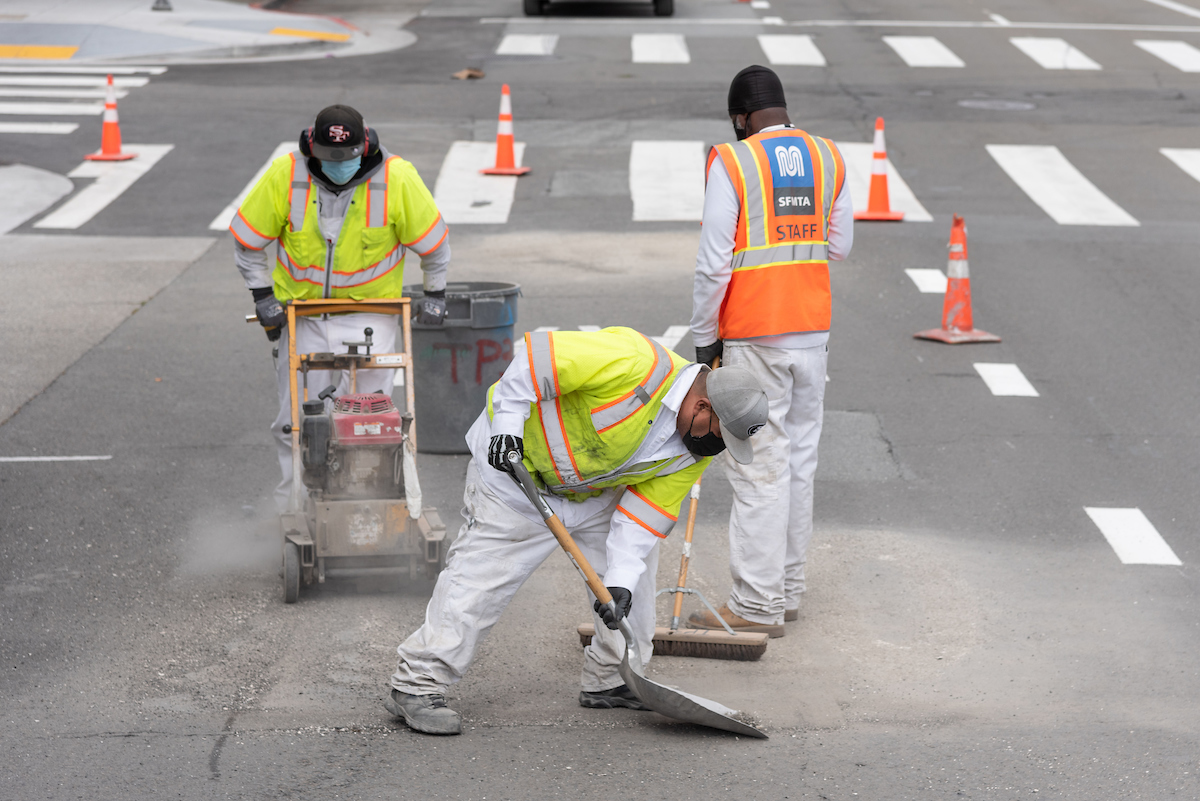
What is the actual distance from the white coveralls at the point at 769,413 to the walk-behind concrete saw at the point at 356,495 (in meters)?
1.36

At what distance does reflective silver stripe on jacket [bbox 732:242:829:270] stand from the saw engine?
1.67 m

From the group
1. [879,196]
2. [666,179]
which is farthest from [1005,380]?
[666,179]

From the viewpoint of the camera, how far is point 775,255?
5.76 meters

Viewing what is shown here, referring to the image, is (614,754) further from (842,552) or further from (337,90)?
(337,90)

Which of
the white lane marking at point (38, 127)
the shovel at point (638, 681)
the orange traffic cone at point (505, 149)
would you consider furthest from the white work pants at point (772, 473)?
the white lane marking at point (38, 127)

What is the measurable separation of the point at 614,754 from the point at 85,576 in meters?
2.92

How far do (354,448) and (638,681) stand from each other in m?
1.97

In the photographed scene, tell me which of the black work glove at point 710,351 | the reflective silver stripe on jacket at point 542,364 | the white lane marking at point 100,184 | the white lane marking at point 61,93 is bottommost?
the white lane marking at point 100,184

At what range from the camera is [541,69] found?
21.2 meters

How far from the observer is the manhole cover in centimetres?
1883

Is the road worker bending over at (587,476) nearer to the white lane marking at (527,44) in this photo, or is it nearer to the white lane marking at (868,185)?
the white lane marking at (868,185)

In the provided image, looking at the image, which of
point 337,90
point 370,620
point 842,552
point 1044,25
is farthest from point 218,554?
point 1044,25

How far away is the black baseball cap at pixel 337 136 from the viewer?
6.09 metres

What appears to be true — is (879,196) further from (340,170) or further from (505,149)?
(340,170)
